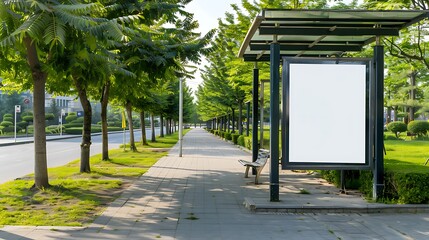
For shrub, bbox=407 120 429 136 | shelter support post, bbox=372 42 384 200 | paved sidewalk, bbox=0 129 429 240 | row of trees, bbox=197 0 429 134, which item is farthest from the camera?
shrub, bbox=407 120 429 136

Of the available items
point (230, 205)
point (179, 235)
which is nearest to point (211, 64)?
point (230, 205)

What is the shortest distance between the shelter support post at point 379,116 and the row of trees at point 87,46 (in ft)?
14.4

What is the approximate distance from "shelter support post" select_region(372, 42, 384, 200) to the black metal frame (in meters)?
0.12

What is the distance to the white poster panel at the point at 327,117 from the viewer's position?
9.02 meters

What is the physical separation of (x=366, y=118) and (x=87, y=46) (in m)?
5.83

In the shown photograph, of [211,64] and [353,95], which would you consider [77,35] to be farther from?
[211,64]

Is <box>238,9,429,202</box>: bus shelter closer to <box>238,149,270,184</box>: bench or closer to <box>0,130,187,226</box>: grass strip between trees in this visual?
<box>238,149,270,184</box>: bench

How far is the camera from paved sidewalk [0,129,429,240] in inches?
249

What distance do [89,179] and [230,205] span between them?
17.3ft

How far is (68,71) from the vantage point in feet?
28.8

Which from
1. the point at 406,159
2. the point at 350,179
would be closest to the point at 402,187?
the point at 350,179

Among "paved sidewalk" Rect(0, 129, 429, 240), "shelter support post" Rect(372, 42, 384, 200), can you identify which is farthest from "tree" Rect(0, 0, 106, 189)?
"shelter support post" Rect(372, 42, 384, 200)

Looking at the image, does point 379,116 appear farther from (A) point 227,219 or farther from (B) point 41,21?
(B) point 41,21

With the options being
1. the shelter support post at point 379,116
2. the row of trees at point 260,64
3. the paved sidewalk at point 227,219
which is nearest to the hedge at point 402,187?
the shelter support post at point 379,116
